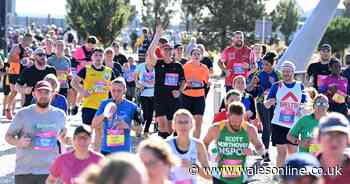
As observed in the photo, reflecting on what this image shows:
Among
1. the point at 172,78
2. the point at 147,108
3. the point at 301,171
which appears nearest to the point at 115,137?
the point at 172,78

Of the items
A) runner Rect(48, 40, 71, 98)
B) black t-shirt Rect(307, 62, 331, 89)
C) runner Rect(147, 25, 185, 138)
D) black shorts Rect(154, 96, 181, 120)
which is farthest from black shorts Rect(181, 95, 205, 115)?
runner Rect(48, 40, 71, 98)

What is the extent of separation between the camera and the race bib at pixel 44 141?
339 inches

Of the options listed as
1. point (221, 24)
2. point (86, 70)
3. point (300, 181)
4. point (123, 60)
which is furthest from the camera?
point (221, 24)

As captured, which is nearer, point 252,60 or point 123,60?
point 252,60

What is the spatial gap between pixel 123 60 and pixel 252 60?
475cm

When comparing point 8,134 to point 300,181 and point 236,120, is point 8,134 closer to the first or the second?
point 236,120

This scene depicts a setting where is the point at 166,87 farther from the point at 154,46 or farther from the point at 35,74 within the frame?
the point at 35,74

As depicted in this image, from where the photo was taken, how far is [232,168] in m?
8.88

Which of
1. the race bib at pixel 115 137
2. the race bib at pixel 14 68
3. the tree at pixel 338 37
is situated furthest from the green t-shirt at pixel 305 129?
the tree at pixel 338 37

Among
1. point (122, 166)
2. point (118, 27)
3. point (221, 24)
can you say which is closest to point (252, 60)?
point (122, 166)

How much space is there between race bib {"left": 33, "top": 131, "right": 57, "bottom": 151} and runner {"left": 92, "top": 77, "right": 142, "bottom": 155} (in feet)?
4.08

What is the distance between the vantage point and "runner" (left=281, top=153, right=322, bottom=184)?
14.8 feet

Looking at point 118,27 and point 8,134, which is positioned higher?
point 118,27

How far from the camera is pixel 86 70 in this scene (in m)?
13.1
